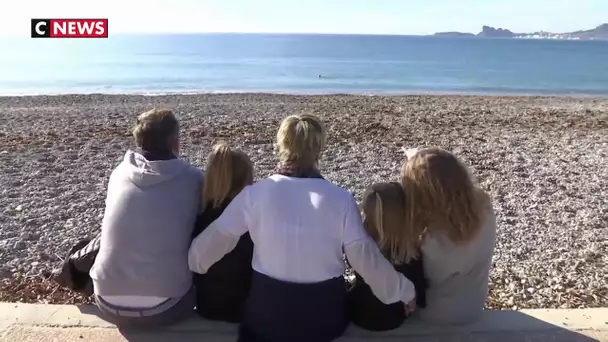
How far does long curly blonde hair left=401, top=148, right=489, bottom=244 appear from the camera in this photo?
2834 mm

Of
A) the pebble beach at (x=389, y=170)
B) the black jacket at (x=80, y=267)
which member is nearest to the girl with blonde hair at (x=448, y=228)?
the pebble beach at (x=389, y=170)

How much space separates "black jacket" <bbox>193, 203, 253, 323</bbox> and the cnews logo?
35.4 feet

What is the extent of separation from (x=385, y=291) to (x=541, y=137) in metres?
9.33

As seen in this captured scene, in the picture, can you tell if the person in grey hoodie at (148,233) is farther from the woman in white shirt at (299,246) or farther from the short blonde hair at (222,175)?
the woman in white shirt at (299,246)

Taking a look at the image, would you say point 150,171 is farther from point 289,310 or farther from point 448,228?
point 448,228

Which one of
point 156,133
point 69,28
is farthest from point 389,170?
point 69,28

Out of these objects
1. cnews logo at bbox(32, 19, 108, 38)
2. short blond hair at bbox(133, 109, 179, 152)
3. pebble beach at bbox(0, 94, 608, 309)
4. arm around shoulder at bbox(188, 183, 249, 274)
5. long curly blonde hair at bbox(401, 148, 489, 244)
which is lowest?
pebble beach at bbox(0, 94, 608, 309)

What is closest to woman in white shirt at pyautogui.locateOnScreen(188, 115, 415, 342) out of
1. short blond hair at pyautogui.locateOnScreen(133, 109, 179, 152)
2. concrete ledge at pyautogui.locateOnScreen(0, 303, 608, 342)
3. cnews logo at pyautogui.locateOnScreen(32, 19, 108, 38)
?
concrete ledge at pyautogui.locateOnScreen(0, 303, 608, 342)

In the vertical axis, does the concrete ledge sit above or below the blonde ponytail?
below

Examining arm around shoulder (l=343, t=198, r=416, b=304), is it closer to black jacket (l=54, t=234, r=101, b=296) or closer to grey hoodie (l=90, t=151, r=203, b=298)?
grey hoodie (l=90, t=151, r=203, b=298)

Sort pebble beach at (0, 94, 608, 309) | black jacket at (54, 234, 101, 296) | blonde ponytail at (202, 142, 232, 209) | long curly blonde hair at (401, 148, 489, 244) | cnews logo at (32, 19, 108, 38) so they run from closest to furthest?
1. long curly blonde hair at (401, 148, 489, 244)
2. blonde ponytail at (202, 142, 232, 209)
3. black jacket at (54, 234, 101, 296)
4. pebble beach at (0, 94, 608, 309)
5. cnews logo at (32, 19, 108, 38)

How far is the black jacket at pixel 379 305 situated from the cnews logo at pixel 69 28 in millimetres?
11187

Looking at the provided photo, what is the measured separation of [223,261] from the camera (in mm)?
3051

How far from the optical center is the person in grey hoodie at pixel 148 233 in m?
2.92
